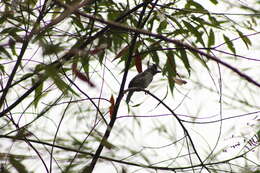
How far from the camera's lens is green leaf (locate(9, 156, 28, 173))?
128 cm

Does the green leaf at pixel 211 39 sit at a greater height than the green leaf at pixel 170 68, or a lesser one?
greater

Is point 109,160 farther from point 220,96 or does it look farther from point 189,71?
point 189,71

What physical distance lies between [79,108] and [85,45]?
27 centimetres

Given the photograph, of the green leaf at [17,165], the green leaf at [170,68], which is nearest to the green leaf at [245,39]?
the green leaf at [170,68]

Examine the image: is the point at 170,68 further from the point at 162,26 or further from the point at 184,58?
the point at 162,26

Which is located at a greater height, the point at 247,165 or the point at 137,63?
the point at 137,63

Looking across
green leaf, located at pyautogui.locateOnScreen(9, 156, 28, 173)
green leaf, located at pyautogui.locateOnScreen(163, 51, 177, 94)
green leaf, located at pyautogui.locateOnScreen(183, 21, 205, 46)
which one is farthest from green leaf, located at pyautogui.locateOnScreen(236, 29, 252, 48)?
green leaf, located at pyautogui.locateOnScreen(9, 156, 28, 173)

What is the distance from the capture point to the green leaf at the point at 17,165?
128cm

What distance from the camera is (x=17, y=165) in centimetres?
130

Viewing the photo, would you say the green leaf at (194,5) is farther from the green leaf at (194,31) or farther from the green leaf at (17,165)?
the green leaf at (17,165)

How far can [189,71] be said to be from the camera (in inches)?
87.7

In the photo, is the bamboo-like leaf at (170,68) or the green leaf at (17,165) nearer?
the green leaf at (17,165)

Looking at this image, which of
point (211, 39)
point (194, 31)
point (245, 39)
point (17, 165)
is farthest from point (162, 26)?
point (17, 165)

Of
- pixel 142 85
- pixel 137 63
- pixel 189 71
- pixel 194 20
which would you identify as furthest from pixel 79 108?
pixel 142 85
